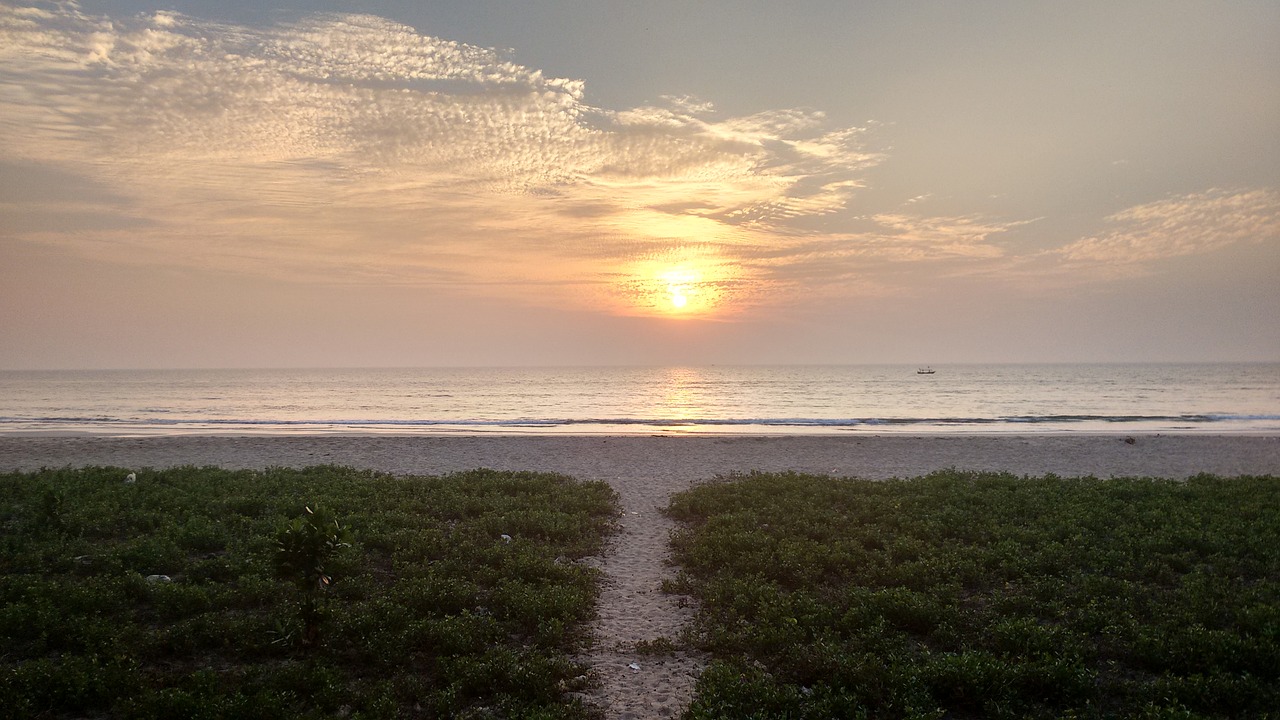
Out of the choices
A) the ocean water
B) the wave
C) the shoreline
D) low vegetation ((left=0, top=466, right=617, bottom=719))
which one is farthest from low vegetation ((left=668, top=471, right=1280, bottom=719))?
the wave

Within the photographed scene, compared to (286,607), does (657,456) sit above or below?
below

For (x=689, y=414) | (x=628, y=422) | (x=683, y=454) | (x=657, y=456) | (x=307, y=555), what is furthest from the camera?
(x=689, y=414)

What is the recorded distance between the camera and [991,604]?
10727 millimetres

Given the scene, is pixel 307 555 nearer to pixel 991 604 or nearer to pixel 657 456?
pixel 991 604

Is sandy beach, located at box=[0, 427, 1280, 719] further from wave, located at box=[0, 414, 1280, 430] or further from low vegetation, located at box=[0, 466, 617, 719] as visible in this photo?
wave, located at box=[0, 414, 1280, 430]

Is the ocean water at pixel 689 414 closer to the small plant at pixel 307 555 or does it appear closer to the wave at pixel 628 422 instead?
the wave at pixel 628 422

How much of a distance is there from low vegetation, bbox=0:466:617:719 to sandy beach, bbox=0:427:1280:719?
375cm

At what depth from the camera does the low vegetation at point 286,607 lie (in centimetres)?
816

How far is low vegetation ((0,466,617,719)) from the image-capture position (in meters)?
8.16

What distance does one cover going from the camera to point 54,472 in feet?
68.8

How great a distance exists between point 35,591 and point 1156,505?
22.7 m

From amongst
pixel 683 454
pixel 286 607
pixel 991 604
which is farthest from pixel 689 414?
pixel 286 607

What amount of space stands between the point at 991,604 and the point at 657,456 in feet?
63.1

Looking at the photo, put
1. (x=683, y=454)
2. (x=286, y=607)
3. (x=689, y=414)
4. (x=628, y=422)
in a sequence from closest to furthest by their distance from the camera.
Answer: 1. (x=286, y=607)
2. (x=683, y=454)
3. (x=628, y=422)
4. (x=689, y=414)
